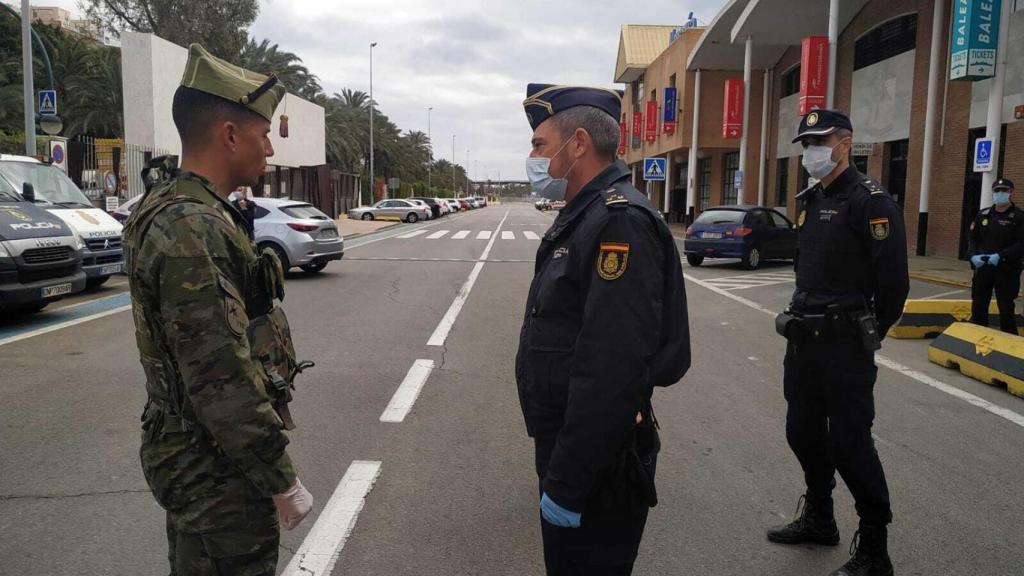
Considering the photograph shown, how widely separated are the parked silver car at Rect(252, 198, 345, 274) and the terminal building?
1112cm

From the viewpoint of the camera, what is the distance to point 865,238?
3.44m

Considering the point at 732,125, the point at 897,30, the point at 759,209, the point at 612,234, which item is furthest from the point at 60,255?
the point at 732,125

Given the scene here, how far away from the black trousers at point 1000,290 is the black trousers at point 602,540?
28.4 feet

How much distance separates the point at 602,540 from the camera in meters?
2.04

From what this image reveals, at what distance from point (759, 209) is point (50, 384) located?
15.3 meters

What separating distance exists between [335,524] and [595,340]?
2367 millimetres

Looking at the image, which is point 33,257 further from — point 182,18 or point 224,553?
point 182,18

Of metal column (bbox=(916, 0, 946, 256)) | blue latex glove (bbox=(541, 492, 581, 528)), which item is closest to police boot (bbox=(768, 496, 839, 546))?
blue latex glove (bbox=(541, 492, 581, 528))

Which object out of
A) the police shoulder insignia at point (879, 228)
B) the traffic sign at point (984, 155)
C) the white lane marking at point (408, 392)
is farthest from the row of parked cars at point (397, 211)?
the police shoulder insignia at point (879, 228)

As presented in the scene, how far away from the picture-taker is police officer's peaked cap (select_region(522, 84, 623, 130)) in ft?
7.21

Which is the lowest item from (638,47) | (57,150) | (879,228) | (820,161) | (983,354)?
(983,354)

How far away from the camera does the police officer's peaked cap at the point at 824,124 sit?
3637 millimetres

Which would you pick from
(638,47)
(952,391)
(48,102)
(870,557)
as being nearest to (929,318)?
(952,391)

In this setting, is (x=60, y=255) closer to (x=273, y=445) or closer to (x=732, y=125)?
(x=273, y=445)
